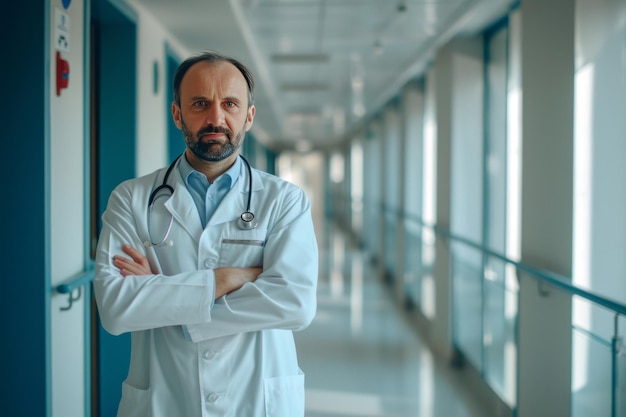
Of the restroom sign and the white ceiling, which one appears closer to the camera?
the restroom sign

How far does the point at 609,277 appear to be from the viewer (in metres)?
3.13

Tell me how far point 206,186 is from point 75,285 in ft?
4.27

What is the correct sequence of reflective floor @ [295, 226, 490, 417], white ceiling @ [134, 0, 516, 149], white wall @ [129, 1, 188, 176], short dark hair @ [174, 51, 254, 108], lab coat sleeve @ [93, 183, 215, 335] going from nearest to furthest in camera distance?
lab coat sleeve @ [93, 183, 215, 335] < short dark hair @ [174, 51, 254, 108] < white wall @ [129, 1, 188, 176] < reflective floor @ [295, 226, 490, 417] < white ceiling @ [134, 0, 516, 149]

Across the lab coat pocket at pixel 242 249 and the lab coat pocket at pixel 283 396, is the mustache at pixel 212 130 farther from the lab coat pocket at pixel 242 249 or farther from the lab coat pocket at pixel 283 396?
the lab coat pocket at pixel 283 396

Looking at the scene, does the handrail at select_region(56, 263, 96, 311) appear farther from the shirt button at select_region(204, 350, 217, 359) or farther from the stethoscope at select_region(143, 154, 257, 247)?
the shirt button at select_region(204, 350, 217, 359)

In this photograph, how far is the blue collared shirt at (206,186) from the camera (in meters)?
1.90

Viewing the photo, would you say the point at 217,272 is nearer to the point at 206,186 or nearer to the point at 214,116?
the point at 206,186

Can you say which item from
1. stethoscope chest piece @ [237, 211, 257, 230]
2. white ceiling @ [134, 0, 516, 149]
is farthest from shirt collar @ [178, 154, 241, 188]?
white ceiling @ [134, 0, 516, 149]

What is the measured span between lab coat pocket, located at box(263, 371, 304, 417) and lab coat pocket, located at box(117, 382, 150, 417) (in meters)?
0.33

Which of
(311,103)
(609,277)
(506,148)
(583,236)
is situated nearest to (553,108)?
(583,236)

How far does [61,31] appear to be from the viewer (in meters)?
2.92

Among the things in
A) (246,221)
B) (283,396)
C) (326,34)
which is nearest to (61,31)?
(246,221)

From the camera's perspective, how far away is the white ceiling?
16.0 feet

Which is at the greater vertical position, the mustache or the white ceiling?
the white ceiling
